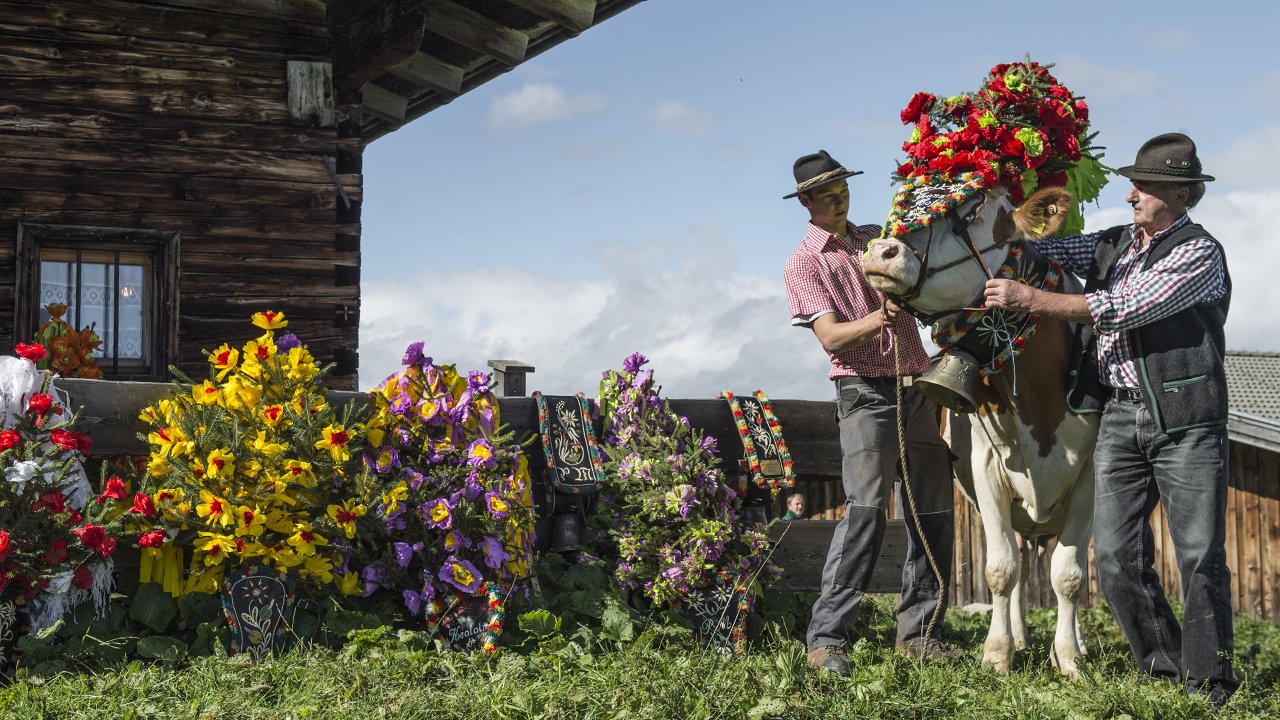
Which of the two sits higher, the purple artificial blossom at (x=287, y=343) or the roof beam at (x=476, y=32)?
the roof beam at (x=476, y=32)

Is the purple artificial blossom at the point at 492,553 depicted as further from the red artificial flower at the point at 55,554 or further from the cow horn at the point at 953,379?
the cow horn at the point at 953,379

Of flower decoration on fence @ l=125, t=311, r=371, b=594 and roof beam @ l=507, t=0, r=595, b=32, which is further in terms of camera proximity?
roof beam @ l=507, t=0, r=595, b=32

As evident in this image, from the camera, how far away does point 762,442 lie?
6.65m

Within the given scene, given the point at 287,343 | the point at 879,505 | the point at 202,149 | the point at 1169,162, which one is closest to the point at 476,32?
the point at 202,149

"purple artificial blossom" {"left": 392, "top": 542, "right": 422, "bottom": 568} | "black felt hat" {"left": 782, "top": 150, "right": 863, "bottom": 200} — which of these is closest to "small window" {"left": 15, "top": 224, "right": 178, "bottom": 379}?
"purple artificial blossom" {"left": 392, "top": 542, "right": 422, "bottom": 568}

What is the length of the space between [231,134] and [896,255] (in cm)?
621

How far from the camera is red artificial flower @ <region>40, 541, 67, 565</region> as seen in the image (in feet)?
16.2

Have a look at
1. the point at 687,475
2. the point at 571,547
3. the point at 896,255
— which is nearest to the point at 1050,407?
the point at 896,255

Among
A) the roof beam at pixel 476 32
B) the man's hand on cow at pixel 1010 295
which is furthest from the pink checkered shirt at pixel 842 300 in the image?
the roof beam at pixel 476 32

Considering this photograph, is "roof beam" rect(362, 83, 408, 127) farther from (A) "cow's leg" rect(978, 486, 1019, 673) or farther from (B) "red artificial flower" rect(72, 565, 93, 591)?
(A) "cow's leg" rect(978, 486, 1019, 673)

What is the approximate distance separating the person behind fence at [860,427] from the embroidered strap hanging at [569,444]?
1466 mm

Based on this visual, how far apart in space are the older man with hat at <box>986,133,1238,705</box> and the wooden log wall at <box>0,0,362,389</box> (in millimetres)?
6133

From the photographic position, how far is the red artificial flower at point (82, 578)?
5.00 metres

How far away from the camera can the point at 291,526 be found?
5.28 meters
